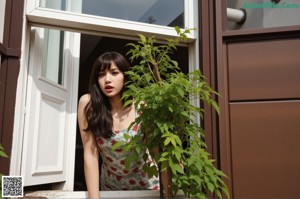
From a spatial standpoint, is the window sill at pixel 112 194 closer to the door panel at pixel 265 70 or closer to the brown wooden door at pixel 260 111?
the brown wooden door at pixel 260 111

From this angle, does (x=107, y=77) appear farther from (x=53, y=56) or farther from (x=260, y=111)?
(x=260, y=111)

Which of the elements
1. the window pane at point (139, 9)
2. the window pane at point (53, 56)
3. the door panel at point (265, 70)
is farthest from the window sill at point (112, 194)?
the window pane at point (139, 9)

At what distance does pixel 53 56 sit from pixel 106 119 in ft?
2.97

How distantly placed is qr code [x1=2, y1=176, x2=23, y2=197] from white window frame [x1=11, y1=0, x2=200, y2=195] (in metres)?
0.57

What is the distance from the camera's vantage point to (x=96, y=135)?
1753 mm

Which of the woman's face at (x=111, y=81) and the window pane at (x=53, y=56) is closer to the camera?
the woman's face at (x=111, y=81)

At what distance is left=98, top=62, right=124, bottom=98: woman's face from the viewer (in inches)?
69.7

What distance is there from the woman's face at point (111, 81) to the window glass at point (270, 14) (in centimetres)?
83

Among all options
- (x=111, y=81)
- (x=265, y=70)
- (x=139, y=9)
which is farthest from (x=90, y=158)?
(x=265, y=70)

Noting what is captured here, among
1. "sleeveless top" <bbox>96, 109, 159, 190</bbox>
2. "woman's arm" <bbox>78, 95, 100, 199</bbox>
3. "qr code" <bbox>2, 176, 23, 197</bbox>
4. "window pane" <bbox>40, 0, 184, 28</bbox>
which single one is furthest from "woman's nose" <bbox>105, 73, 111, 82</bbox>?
"qr code" <bbox>2, 176, 23, 197</bbox>

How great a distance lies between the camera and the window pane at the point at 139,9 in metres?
2.03

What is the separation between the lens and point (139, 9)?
83.1 inches

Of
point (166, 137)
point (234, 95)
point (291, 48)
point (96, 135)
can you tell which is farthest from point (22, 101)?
point (291, 48)

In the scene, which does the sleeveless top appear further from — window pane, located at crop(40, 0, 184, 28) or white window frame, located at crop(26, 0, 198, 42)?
window pane, located at crop(40, 0, 184, 28)
